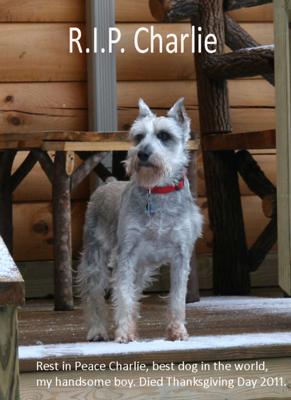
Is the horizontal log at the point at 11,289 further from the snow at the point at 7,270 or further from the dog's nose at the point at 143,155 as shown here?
the dog's nose at the point at 143,155

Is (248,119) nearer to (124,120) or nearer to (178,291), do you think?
(124,120)

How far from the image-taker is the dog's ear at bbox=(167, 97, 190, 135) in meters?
5.23

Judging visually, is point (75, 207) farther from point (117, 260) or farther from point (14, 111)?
point (117, 260)

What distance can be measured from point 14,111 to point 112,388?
3.28m

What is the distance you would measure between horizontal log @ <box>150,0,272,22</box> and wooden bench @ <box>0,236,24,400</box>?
4.57m

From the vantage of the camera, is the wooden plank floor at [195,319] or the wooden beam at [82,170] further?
the wooden beam at [82,170]

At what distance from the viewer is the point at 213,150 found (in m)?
7.20

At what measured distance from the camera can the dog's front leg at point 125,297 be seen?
195 inches

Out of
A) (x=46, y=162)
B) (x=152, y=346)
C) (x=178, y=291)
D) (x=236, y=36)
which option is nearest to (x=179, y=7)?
(x=236, y=36)

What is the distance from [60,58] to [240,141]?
1502 millimetres

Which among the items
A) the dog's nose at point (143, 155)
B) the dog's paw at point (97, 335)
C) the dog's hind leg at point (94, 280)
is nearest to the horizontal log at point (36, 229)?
the dog's hind leg at point (94, 280)

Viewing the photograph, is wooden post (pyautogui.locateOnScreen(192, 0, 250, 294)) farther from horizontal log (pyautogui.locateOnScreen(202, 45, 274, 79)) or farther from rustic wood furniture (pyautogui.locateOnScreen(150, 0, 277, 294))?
horizontal log (pyautogui.locateOnScreen(202, 45, 274, 79))

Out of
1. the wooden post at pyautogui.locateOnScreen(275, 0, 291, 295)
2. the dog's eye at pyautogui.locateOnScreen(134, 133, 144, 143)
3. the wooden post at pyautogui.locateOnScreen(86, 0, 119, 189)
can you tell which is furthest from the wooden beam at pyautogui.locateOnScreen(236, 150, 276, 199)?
the dog's eye at pyautogui.locateOnScreen(134, 133, 144, 143)

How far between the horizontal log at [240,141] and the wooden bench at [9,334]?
12.7 feet
